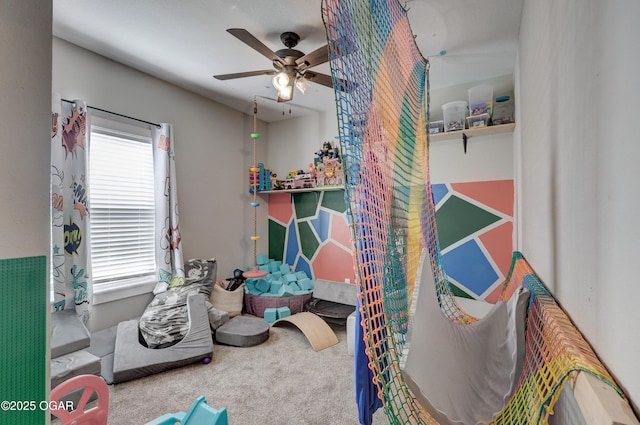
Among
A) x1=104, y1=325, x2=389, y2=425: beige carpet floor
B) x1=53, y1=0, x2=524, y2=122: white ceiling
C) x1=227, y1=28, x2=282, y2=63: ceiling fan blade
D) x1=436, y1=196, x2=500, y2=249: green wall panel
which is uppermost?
x1=53, y1=0, x2=524, y2=122: white ceiling

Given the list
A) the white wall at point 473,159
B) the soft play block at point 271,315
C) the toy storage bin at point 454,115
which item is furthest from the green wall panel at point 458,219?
the soft play block at point 271,315

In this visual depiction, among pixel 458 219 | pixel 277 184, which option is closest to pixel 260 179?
pixel 277 184

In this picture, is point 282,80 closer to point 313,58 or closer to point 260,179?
point 313,58

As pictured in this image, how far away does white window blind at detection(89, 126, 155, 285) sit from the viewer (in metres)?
2.84

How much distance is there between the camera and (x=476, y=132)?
3039 millimetres

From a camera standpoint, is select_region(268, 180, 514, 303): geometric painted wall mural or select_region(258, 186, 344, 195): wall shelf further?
select_region(258, 186, 344, 195): wall shelf

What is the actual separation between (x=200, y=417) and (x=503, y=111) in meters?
3.39

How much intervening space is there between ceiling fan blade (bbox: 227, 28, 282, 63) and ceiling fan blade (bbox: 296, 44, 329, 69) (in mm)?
174

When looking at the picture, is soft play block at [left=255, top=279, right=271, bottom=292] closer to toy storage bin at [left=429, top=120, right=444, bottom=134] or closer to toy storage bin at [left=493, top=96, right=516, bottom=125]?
toy storage bin at [left=429, top=120, right=444, bottom=134]

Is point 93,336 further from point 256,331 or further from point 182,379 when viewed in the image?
point 256,331

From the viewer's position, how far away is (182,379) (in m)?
2.29

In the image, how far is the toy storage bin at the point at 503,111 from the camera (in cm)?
290

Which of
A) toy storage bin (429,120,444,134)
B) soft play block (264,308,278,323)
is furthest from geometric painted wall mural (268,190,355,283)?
toy storage bin (429,120,444,134)

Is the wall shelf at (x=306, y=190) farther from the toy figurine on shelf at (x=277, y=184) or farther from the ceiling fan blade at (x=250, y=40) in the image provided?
the ceiling fan blade at (x=250, y=40)
